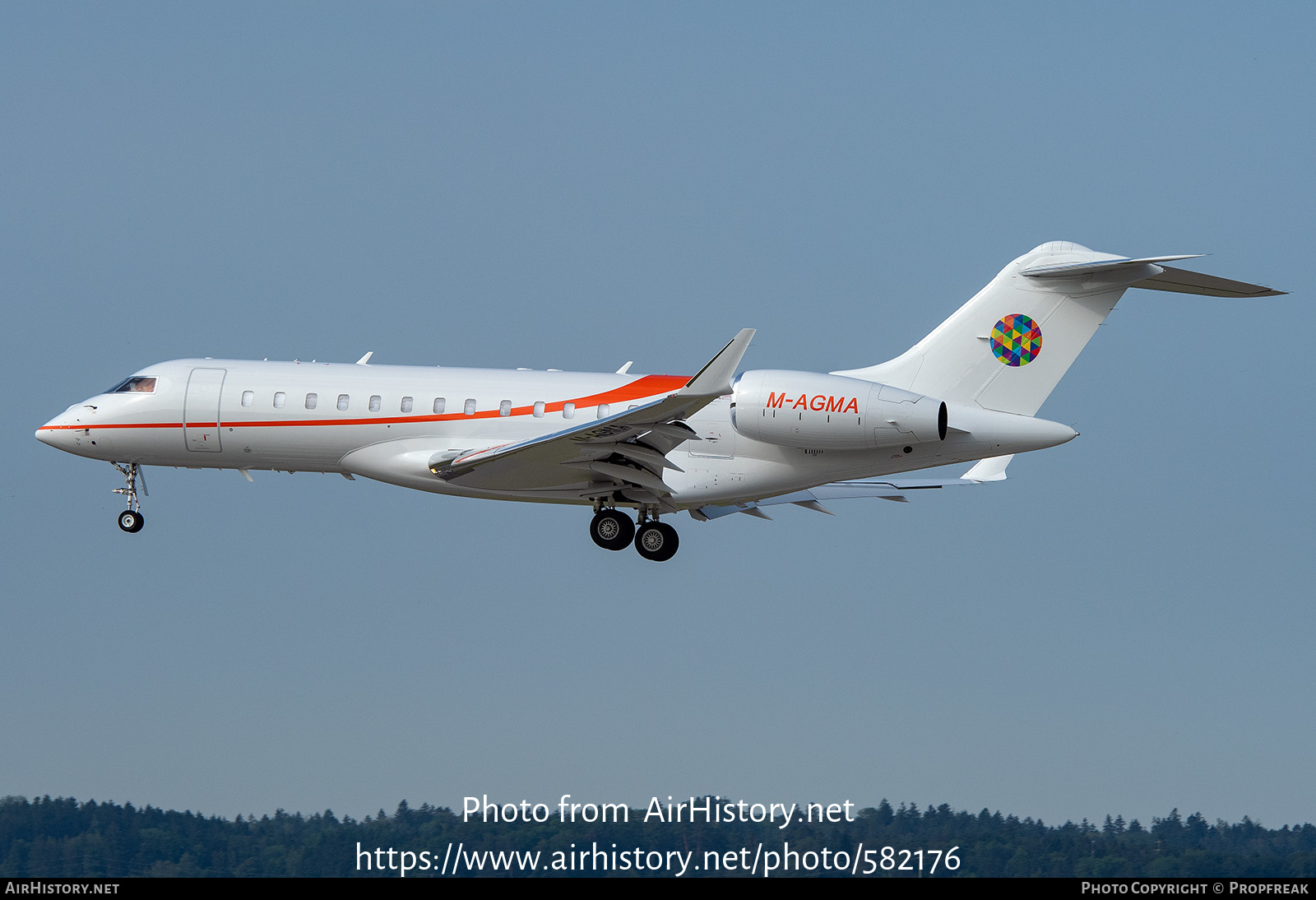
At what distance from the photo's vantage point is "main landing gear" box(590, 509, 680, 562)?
2664 cm

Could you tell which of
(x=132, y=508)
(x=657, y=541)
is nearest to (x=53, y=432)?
(x=132, y=508)

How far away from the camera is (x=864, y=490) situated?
28.6 meters

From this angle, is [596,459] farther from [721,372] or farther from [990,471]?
[990,471]

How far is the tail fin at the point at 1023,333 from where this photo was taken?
85.0 ft

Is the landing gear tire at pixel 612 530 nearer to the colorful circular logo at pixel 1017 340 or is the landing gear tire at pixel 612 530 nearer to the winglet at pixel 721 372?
the winglet at pixel 721 372

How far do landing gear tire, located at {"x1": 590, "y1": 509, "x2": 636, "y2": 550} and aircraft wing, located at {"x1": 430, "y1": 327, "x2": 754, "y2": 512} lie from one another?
1.46 ft

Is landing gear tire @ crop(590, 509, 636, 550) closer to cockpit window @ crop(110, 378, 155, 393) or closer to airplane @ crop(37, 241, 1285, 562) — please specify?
airplane @ crop(37, 241, 1285, 562)

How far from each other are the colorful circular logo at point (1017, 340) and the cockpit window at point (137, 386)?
1439 cm

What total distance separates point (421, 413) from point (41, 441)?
7.37m

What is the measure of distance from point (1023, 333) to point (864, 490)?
4370 mm

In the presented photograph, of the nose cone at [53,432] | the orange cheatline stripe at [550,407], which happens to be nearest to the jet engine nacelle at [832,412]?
the orange cheatline stripe at [550,407]

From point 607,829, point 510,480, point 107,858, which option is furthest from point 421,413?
point 107,858

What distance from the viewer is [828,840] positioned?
177 ft
